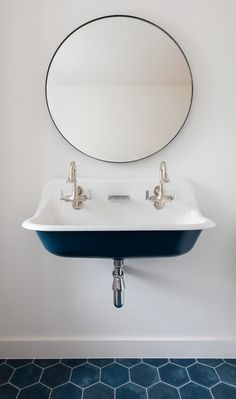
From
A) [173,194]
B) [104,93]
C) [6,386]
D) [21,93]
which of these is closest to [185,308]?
[173,194]

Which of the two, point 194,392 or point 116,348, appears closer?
point 194,392

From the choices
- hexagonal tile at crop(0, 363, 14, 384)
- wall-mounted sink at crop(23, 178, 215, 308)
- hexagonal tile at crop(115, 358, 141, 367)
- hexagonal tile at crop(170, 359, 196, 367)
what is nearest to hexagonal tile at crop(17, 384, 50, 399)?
hexagonal tile at crop(0, 363, 14, 384)

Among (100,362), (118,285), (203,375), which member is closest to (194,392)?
(203,375)

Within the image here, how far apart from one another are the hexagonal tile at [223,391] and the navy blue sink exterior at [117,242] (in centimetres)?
66

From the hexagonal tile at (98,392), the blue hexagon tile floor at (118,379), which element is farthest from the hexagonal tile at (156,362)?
the hexagonal tile at (98,392)

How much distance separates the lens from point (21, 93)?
125cm

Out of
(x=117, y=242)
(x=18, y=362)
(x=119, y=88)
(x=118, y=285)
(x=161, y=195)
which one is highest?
(x=119, y=88)

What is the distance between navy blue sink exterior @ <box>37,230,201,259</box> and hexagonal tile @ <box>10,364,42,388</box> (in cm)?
66

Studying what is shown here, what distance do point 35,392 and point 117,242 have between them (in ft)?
2.48

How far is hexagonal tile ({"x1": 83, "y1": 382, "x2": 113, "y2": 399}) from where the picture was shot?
1.15 metres

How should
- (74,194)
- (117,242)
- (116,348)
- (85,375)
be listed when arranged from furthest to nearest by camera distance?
1. (116,348)
2. (85,375)
3. (74,194)
4. (117,242)

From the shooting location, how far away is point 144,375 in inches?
49.7

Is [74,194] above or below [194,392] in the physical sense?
above

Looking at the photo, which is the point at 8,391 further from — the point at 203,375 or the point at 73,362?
the point at 203,375
